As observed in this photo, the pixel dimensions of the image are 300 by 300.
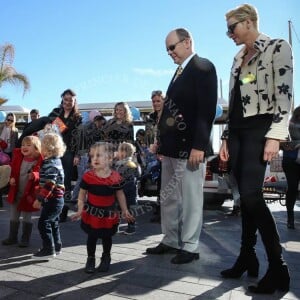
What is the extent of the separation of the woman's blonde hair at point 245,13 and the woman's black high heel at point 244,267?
1.72m

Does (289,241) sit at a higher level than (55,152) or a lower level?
lower

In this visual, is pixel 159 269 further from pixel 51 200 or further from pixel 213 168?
pixel 213 168

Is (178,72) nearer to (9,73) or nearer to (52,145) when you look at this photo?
(52,145)

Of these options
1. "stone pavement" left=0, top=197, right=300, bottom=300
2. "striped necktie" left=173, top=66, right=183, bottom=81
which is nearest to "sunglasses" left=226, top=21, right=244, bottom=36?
"striped necktie" left=173, top=66, right=183, bottom=81

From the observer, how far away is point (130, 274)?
3.02m

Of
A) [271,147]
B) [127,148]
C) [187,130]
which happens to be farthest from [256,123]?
[127,148]

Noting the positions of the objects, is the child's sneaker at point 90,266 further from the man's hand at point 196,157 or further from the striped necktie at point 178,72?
the striped necktie at point 178,72

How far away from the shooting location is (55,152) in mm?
3811

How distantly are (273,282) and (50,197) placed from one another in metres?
2.10

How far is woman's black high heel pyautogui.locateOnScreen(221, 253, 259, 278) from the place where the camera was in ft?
9.66

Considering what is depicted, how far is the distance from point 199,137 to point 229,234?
210 cm

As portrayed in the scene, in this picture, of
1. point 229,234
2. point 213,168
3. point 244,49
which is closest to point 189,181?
point 244,49

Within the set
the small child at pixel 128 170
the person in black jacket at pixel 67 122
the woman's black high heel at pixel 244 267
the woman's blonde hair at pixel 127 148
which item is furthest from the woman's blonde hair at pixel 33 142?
the woman's black high heel at pixel 244 267

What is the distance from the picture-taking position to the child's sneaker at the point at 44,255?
3436 millimetres
